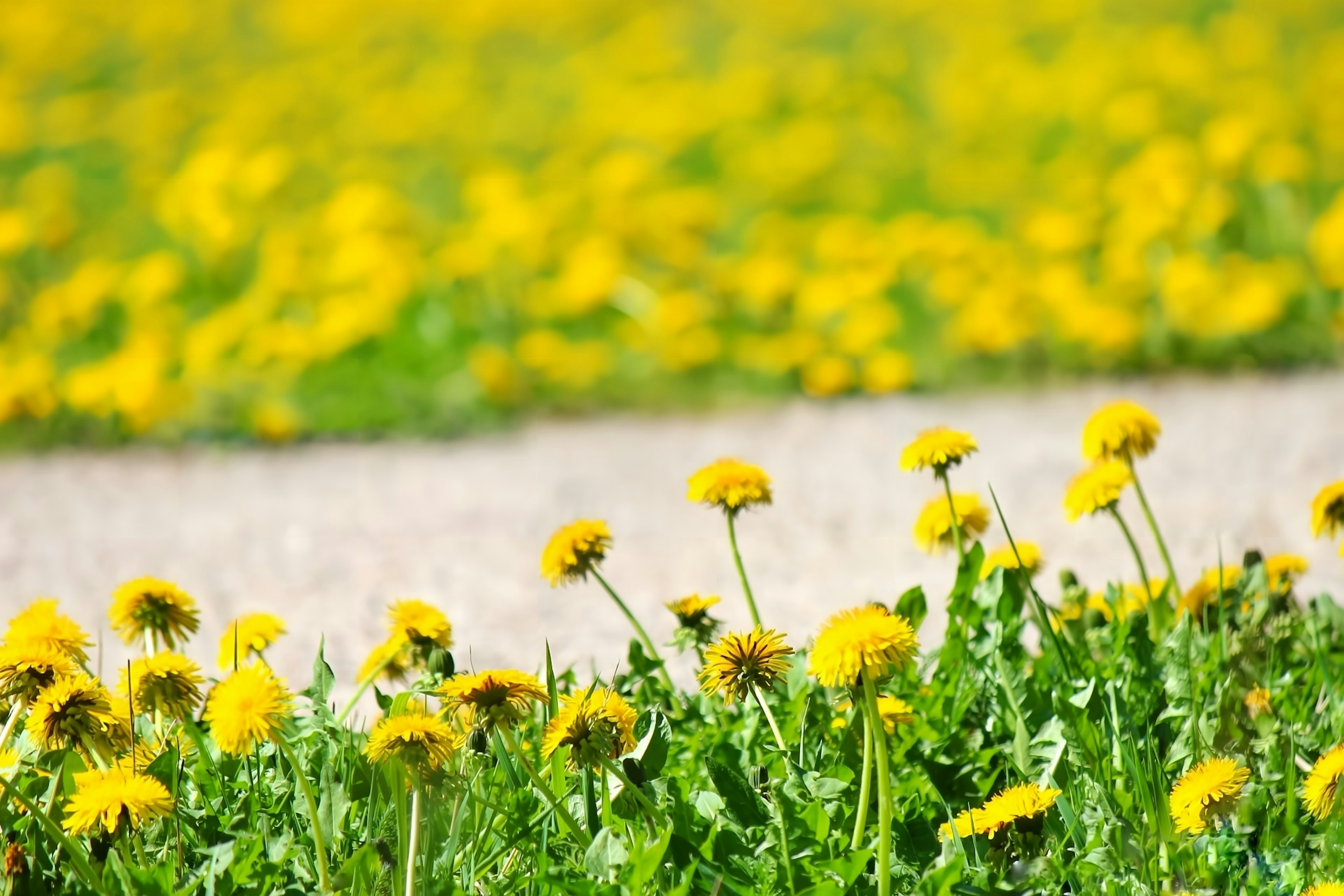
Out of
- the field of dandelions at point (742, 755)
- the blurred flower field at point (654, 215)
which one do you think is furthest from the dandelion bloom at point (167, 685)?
the blurred flower field at point (654, 215)

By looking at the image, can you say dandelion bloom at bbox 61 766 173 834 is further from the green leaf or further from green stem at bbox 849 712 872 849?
green stem at bbox 849 712 872 849

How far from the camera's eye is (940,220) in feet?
19.6

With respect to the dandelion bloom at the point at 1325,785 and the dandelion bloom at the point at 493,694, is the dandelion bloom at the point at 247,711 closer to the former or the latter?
the dandelion bloom at the point at 493,694

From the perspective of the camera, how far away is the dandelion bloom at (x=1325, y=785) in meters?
1.62

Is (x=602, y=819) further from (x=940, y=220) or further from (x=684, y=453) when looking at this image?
(x=940, y=220)

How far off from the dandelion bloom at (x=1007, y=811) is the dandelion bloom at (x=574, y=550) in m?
0.57

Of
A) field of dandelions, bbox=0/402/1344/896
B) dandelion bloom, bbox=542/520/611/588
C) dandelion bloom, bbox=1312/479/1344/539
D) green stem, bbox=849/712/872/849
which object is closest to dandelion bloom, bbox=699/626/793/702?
field of dandelions, bbox=0/402/1344/896

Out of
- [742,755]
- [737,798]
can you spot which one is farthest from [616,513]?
[737,798]

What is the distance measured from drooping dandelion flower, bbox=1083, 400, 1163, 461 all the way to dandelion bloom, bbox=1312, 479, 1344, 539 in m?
0.23

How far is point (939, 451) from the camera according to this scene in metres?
1.85

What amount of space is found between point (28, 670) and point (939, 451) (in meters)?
1.08

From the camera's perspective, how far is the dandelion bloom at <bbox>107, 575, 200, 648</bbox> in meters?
1.83

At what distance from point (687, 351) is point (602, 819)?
10.2 feet

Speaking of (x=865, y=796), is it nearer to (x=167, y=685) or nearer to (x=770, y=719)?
(x=770, y=719)
